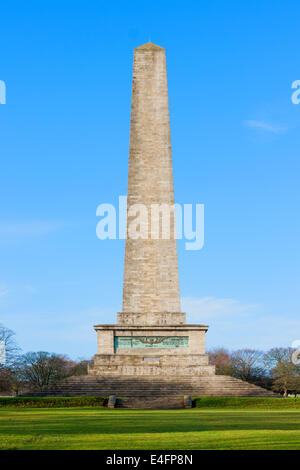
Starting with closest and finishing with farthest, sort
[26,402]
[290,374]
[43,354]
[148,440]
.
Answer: [148,440] → [26,402] → [290,374] → [43,354]

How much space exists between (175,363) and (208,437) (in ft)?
74.6

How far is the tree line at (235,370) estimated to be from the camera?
5322cm

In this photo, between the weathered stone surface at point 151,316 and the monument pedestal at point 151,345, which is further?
the monument pedestal at point 151,345

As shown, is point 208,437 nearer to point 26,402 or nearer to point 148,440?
point 148,440

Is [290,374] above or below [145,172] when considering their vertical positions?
below

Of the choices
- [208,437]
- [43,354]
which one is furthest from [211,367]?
[43,354]

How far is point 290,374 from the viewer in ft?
191

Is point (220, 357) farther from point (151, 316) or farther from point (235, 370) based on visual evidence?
point (151, 316)

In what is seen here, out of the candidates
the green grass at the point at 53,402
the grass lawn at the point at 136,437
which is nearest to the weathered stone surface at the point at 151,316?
the green grass at the point at 53,402

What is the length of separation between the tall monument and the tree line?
744 inches

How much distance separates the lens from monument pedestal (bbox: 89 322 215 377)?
33.9 metres

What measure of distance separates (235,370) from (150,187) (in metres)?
38.1

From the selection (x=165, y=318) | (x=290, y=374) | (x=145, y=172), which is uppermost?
(x=145, y=172)

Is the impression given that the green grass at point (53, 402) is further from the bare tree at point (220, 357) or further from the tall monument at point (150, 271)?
the bare tree at point (220, 357)
